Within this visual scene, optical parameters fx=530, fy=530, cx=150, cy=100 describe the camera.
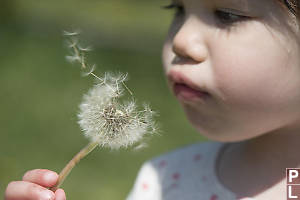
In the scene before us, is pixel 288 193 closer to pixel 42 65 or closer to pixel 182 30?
pixel 182 30

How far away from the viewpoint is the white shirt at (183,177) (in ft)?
3.64

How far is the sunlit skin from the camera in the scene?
88cm

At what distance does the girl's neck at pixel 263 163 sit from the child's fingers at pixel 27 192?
39 centimetres

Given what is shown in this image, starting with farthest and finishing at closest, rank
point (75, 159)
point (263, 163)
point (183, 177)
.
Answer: point (183, 177) < point (263, 163) < point (75, 159)

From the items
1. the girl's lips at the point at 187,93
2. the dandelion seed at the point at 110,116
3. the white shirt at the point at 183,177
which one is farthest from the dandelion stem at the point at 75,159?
the white shirt at the point at 183,177

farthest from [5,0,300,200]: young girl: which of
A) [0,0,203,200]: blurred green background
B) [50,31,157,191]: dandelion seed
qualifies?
[0,0,203,200]: blurred green background

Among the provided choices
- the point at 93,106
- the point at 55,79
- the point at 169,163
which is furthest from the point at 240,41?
the point at 55,79

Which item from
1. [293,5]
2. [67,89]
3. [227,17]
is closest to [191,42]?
[227,17]

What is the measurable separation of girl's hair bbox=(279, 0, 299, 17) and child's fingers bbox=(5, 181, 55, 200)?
485mm

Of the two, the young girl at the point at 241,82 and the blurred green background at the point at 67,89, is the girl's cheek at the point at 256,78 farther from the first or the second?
the blurred green background at the point at 67,89

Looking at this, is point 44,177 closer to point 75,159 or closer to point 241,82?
point 75,159

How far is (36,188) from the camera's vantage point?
0.86m

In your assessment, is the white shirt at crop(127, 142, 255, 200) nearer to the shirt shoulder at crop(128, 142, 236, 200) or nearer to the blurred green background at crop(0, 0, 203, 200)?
the shirt shoulder at crop(128, 142, 236, 200)

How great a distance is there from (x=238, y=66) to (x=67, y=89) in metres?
2.04
